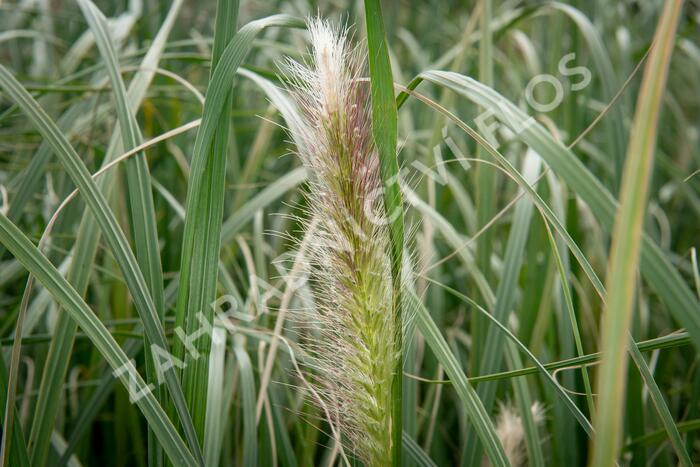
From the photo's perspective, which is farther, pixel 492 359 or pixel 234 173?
pixel 234 173

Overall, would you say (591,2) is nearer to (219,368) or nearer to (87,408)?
(219,368)

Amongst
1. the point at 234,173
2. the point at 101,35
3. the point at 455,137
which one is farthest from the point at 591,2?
the point at 101,35

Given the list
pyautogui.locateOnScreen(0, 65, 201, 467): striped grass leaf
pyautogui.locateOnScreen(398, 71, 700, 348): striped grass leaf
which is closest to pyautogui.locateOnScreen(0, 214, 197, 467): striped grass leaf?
pyautogui.locateOnScreen(0, 65, 201, 467): striped grass leaf

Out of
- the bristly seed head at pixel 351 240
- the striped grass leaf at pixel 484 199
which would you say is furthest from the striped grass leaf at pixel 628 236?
the striped grass leaf at pixel 484 199

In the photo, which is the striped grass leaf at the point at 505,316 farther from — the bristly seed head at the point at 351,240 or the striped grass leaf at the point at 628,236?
the striped grass leaf at the point at 628,236

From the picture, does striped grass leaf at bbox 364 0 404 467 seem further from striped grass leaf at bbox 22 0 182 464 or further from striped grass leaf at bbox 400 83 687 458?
striped grass leaf at bbox 22 0 182 464

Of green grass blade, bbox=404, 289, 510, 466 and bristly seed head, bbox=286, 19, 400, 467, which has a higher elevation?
bristly seed head, bbox=286, 19, 400, 467
